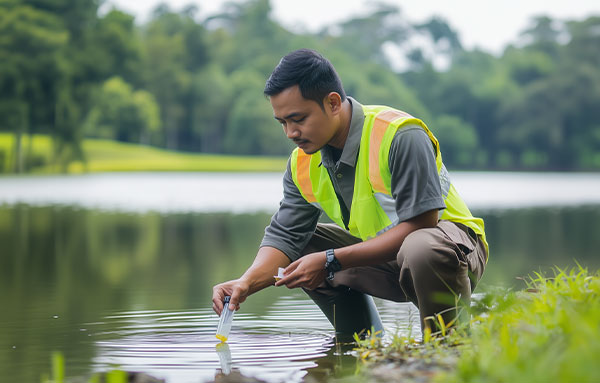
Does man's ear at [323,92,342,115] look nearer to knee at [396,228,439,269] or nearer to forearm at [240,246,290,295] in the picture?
knee at [396,228,439,269]

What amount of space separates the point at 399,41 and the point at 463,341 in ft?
370

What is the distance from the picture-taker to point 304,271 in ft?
13.0

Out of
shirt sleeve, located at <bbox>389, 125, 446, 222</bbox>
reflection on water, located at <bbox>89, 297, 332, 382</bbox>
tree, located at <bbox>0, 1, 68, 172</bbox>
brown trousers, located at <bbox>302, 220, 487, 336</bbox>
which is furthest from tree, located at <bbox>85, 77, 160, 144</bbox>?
shirt sleeve, located at <bbox>389, 125, 446, 222</bbox>

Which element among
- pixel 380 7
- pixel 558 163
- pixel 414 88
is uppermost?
pixel 380 7

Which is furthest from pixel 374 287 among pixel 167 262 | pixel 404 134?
pixel 167 262

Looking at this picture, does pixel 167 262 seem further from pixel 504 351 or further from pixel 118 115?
pixel 118 115

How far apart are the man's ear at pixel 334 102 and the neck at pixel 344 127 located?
63 millimetres

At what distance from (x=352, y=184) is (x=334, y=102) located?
1.27 ft

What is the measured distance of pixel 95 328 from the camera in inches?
197

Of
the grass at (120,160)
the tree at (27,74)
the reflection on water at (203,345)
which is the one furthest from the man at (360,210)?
the grass at (120,160)

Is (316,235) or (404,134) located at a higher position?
(404,134)

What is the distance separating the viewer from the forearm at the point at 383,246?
12.6 ft

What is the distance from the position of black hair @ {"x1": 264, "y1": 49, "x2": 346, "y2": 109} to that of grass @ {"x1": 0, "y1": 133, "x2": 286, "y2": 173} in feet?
155

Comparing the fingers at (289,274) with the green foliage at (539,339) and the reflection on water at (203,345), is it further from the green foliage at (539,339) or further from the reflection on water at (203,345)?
the green foliage at (539,339)
